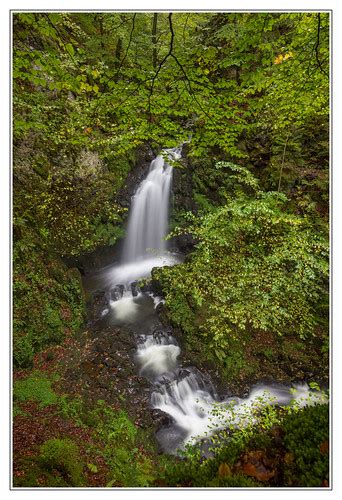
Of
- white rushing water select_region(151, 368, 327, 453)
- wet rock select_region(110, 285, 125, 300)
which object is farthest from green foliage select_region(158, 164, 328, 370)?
wet rock select_region(110, 285, 125, 300)

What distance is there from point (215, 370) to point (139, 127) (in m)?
5.45

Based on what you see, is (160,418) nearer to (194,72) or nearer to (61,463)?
(61,463)

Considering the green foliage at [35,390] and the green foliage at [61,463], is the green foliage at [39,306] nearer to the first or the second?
the green foliage at [35,390]

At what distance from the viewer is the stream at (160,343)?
5172 mm

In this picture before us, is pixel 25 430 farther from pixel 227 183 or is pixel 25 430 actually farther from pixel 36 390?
pixel 227 183

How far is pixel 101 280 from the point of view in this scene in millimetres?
9133

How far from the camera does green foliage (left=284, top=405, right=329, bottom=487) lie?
73.8 inches

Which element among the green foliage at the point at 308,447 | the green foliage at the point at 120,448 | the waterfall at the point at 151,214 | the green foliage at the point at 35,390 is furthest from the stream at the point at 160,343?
the green foliage at the point at 35,390

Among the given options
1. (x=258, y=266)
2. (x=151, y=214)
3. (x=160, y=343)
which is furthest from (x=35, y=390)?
(x=151, y=214)

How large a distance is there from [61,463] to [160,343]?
3.92 m

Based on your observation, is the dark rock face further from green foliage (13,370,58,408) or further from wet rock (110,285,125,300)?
green foliage (13,370,58,408)

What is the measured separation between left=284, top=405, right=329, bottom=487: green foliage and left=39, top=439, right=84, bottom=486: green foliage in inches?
98.2

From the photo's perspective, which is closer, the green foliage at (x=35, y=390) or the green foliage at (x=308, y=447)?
the green foliage at (x=308, y=447)

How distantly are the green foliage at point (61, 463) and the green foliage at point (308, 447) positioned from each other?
249cm
